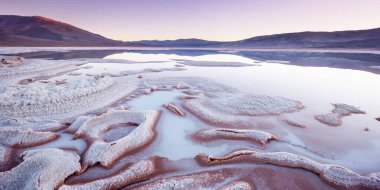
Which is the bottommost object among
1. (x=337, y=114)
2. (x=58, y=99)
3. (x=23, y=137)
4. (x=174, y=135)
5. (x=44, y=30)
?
(x=337, y=114)

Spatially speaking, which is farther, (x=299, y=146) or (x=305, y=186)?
(x=299, y=146)

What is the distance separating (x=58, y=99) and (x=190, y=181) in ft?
20.8

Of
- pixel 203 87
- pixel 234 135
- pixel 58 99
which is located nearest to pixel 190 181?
pixel 234 135

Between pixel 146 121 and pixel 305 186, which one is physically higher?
pixel 146 121

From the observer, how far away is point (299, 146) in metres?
5.46

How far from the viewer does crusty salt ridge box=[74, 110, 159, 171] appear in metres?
4.61

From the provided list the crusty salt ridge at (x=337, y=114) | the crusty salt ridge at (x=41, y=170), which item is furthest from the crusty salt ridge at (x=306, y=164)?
the crusty salt ridge at (x=337, y=114)

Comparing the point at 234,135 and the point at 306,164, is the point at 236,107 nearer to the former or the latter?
the point at 234,135

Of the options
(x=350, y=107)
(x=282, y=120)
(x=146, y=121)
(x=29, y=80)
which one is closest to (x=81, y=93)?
(x=146, y=121)

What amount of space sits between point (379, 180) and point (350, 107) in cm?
501

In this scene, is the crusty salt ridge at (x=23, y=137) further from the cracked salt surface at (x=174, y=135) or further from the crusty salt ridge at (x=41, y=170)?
the cracked salt surface at (x=174, y=135)

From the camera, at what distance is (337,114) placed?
7598 mm

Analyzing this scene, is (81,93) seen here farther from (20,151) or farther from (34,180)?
(34,180)

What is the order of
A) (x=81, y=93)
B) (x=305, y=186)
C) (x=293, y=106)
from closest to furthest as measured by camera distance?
(x=305, y=186)
(x=293, y=106)
(x=81, y=93)
